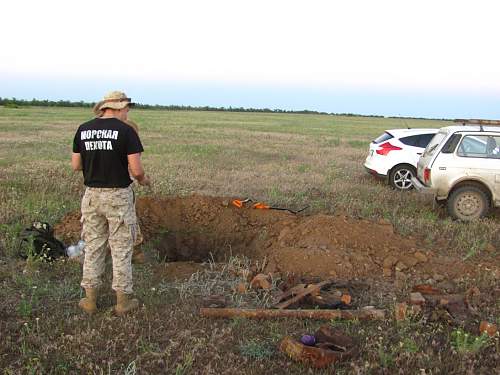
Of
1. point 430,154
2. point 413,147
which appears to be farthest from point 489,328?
point 413,147

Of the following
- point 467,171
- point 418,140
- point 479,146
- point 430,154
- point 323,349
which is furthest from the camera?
point 418,140

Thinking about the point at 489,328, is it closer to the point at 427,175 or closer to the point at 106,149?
the point at 106,149

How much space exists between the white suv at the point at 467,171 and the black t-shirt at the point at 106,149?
6104 mm

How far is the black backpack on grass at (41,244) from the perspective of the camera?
6133mm

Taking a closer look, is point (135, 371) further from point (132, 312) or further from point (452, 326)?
point (452, 326)

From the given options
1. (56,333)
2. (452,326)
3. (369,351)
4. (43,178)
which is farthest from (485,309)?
(43,178)

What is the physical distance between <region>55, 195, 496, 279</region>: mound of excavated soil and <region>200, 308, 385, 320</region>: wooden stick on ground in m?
1.17

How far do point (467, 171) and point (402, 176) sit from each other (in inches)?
131

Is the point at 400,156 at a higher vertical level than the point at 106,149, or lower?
lower

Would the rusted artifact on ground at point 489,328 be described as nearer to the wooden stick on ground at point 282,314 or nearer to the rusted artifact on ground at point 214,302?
the wooden stick on ground at point 282,314

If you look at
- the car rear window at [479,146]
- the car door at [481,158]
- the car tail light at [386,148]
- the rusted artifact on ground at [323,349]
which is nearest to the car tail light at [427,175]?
the car door at [481,158]

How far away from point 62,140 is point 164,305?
17765 millimetres

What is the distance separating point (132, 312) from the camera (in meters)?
4.84

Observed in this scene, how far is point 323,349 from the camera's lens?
4.02 meters
